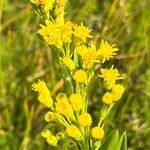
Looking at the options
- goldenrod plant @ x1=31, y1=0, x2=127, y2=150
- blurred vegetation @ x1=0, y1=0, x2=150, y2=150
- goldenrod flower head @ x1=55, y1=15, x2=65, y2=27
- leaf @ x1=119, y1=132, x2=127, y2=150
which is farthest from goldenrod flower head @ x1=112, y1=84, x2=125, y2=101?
blurred vegetation @ x1=0, y1=0, x2=150, y2=150

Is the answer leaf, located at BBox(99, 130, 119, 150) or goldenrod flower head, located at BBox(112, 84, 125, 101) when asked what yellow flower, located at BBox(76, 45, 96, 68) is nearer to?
goldenrod flower head, located at BBox(112, 84, 125, 101)

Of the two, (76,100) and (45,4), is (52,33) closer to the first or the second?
(45,4)

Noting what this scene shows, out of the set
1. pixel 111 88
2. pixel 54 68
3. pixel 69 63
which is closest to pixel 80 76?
pixel 69 63

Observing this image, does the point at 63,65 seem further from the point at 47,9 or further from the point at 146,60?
the point at 146,60

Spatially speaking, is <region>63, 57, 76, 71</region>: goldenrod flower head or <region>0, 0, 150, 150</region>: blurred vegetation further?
<region>0, 0, 150, 150</region>: blurred vegetation

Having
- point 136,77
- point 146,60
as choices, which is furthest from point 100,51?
point 146,60

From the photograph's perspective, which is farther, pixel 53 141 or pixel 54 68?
pixel 54 68
